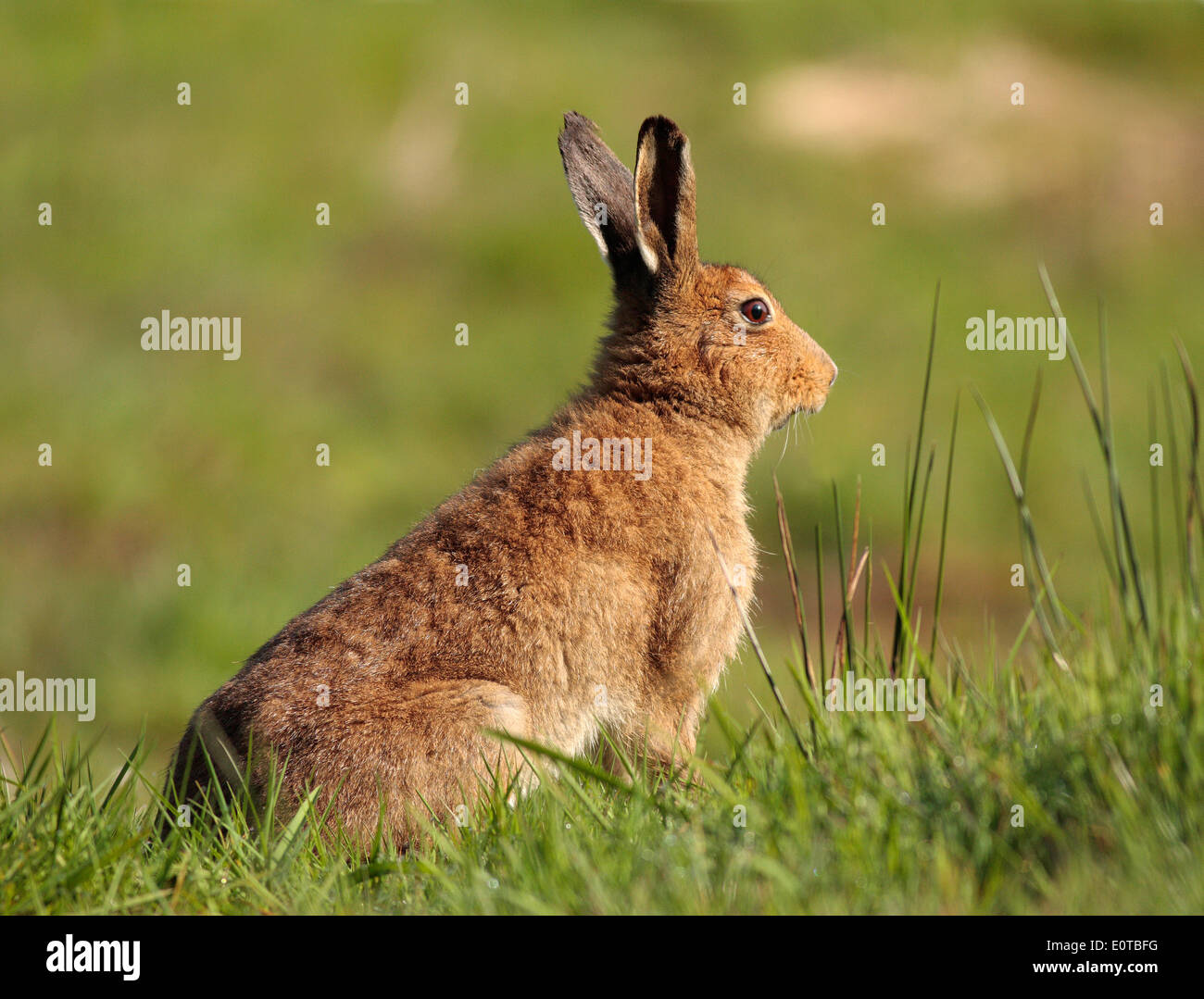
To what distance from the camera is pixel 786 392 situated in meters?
5.94

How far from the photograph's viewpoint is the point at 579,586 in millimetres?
Result: 5031

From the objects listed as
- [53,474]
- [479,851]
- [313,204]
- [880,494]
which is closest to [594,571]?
[479,851]

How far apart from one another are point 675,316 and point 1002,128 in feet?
57.8

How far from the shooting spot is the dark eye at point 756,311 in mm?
5844

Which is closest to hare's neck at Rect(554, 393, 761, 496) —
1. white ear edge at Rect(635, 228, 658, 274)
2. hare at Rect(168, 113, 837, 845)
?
hare at Rect(168, 113, 837, 845)

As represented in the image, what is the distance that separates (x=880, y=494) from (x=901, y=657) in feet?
27.0

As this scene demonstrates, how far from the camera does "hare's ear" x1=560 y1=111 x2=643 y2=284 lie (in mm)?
5539
